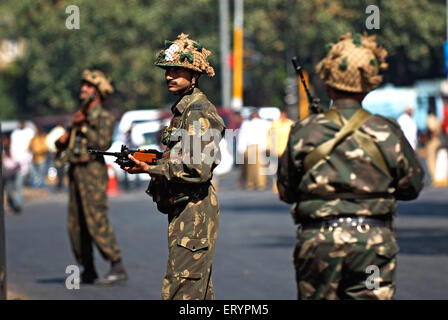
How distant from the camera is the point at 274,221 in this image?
56.3 ft

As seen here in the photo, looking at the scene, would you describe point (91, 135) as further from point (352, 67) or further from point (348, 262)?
point (348, 262)

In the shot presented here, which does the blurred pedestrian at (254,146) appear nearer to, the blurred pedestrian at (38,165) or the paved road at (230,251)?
the paved road at (230,251)

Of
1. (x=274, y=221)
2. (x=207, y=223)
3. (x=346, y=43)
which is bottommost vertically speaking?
(x=274, y=221)

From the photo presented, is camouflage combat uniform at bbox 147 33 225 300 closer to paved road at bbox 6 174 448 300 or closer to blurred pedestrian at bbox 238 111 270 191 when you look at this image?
paved road at bbox 6 174 448 300

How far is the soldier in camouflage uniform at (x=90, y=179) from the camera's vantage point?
33.3 feet

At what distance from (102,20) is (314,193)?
1915 inches

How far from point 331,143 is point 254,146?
21424mm

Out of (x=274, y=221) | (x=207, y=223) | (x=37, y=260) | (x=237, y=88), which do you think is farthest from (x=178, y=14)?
(x=207, y=223)

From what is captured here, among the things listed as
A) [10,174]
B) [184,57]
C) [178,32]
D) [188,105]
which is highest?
[178,32]

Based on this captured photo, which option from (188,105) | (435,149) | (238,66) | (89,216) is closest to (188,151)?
(188,105)

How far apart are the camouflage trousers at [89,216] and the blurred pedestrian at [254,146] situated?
15.6 meters

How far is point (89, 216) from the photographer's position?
10.1m

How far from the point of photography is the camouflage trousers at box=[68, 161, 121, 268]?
33.2 feet
